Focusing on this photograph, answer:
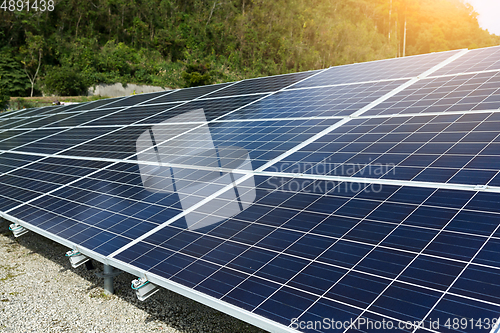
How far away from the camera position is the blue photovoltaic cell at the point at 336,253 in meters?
4.89

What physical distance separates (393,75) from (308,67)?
88.2 m

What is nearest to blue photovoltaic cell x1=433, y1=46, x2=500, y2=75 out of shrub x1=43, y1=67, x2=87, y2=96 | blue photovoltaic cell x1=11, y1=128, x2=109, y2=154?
blue photovoltaic cell x1=11, y1=128, x2=109, y2=154

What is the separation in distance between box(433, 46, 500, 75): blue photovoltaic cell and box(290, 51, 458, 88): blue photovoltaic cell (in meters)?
0.80

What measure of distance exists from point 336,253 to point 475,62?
11.8 meters

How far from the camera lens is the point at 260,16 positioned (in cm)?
9762

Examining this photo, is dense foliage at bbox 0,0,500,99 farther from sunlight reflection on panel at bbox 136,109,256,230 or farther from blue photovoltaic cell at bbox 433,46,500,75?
blue photovoltaic cell at bbox 433,46,500,75

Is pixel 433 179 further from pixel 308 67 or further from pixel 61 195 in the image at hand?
pixel 308 67

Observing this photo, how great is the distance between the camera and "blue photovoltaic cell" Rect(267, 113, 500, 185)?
7359 millimetres

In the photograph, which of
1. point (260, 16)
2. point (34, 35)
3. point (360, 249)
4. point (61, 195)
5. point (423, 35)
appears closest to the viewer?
point (360, 249)

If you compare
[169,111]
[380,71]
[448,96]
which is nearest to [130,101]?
[169,111]

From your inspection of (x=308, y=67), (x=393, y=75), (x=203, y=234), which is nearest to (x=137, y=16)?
(x=308, y=67)

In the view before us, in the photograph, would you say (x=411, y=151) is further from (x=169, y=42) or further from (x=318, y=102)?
(x=169, y=42)

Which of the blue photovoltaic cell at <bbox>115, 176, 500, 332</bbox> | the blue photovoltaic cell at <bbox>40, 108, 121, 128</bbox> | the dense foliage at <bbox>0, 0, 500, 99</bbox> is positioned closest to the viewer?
the blue photovoltaic cell at <bbox>115, 176, 500, 332</bbox>

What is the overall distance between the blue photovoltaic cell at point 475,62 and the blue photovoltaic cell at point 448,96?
0.83 m
